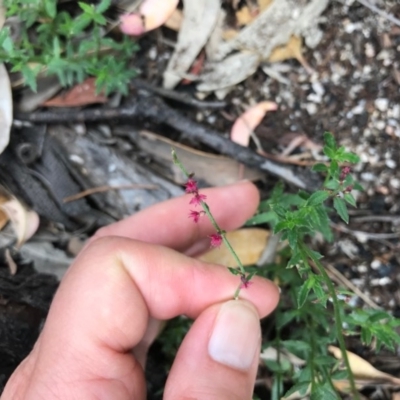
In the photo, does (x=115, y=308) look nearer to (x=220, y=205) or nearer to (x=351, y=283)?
(x=220, y=205)

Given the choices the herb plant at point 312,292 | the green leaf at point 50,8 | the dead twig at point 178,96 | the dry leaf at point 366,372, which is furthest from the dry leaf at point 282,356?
the green leaf at point 50,8

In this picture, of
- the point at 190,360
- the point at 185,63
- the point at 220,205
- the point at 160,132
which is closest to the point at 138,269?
the point at 190,360

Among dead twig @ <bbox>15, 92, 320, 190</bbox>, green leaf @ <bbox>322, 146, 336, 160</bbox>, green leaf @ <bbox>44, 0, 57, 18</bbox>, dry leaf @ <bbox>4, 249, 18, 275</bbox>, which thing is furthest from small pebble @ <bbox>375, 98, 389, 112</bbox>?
dry leaf @ <bbox>4, 249, 18, 275</bbox>

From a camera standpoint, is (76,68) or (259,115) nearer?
(76,68)

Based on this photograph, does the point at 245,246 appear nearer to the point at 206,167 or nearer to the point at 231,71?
the point at 206,167

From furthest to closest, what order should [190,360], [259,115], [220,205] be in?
[259,115] → [220,205] → [190,360]

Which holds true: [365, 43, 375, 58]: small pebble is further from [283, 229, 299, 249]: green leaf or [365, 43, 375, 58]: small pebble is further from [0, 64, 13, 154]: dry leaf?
[0, 64, 13, 154]: dry leaf

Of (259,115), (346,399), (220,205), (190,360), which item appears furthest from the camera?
(259,115)
